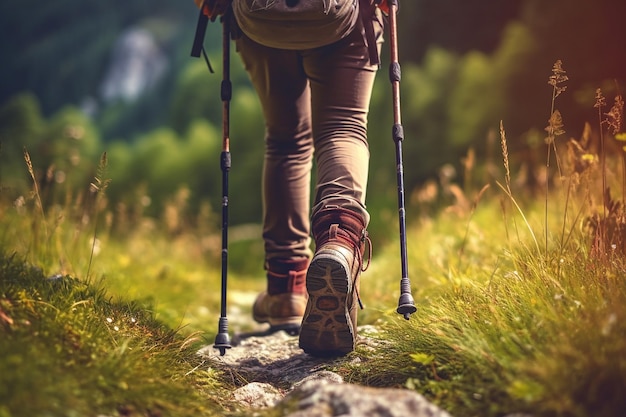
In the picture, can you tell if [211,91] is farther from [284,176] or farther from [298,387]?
[298,387]

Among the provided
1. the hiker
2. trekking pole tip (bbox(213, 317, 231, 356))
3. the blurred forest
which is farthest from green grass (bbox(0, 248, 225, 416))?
the blurred forest

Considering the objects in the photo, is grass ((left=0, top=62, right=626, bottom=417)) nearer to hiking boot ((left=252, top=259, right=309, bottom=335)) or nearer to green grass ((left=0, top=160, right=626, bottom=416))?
green grass ((left=0, top=160, right=626, bottom=416))

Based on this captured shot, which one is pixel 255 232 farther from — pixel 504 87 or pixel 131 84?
pixel 131 84

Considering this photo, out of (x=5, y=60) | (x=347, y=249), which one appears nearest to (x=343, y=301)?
(x=347, y=249)

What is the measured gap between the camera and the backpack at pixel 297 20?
212cm

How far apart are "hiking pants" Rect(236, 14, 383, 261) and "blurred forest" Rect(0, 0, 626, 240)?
2023mm

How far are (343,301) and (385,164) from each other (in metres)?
11.2

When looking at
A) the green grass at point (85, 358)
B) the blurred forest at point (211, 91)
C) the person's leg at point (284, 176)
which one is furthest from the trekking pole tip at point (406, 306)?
the blurred forest at point (211, 91)

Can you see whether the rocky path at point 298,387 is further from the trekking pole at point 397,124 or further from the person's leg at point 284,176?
the trekking pole at point 397,124

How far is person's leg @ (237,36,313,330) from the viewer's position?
8.45ft

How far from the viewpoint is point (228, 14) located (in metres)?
2.56

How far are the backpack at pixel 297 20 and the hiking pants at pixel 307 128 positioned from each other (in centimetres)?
16

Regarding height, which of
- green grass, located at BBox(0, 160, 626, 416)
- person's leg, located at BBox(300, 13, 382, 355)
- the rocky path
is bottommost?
the rocky path

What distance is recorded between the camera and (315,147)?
251 centimetres
